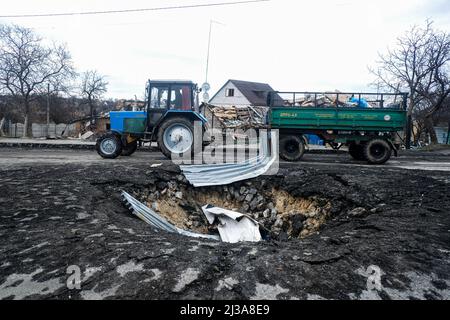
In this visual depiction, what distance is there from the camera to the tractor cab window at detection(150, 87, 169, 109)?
9438 mm

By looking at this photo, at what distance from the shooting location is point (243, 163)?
787 cm

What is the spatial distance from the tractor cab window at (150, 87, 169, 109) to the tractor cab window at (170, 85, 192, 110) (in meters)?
0.18

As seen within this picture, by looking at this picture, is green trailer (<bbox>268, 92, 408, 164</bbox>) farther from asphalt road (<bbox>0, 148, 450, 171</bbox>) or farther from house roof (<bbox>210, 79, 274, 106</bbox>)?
house roof (<bbox>210, 79, 274, 106</bbox>)

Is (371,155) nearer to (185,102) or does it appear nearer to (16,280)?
(185,102)

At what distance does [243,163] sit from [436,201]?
393 centimetres

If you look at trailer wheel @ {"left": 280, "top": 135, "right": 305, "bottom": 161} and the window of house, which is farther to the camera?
the window of house

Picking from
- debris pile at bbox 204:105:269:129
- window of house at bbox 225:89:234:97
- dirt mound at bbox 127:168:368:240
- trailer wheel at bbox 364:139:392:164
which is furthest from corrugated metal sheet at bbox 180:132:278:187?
window of house at bbox 225:89:234:97

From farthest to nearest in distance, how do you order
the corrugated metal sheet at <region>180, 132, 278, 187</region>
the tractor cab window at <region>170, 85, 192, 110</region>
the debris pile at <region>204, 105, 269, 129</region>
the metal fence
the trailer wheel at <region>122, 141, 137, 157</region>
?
the metal fence, the debris pile at <region>204, 105, 269, 129</region>, the trailer wheel at <region>122, 141, 137, 157</region>, the tractor cab window at <region>170, 85, 192, 110</region>, the corrugated metal sheet at <region>180, 132, 278, 187</region>

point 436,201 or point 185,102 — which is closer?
point 436,201

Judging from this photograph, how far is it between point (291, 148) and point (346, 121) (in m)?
1.87

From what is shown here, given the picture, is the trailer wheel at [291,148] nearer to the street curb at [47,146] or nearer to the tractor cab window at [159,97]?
the tractor cab window at [159,97]

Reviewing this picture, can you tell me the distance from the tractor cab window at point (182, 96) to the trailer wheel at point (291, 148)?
10.6 ft
